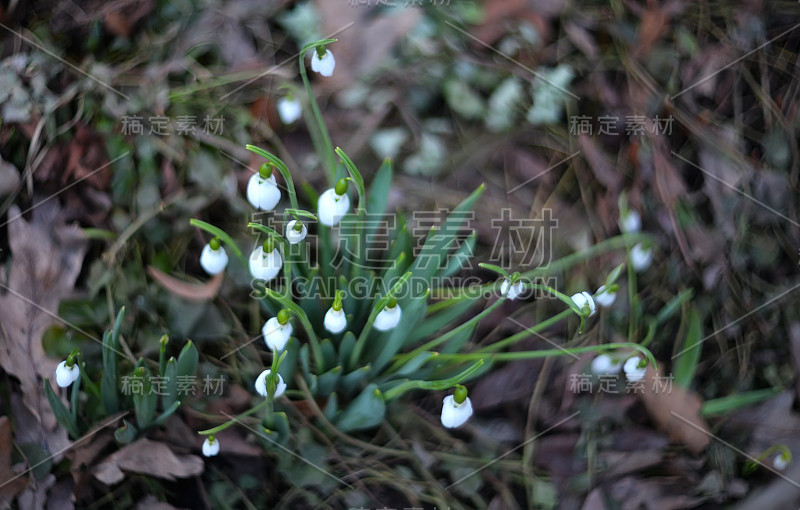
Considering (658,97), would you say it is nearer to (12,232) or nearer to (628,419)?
(628,419)

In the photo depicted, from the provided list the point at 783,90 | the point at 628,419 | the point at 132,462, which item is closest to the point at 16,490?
the point at 132,462

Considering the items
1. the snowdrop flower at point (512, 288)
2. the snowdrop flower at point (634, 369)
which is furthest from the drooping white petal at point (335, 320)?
the snowdrop flower at point (634, 369)

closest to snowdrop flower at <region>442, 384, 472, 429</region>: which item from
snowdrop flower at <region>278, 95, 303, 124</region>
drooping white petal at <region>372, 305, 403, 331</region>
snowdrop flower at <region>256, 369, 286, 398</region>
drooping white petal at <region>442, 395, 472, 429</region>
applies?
drooping white petal at <region>442, 395, 472, 429</region>

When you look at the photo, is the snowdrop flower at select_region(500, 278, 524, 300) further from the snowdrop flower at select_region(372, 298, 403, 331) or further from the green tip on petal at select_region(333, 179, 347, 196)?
the green tip on petal at select_region(333, 179, 347, 196)

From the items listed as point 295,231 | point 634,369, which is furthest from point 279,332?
point 634,369

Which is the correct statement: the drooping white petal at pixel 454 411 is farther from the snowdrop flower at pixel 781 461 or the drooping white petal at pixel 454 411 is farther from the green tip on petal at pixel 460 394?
the snowdrop flower at pixel 781 461

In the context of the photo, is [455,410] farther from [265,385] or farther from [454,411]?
[265,385]

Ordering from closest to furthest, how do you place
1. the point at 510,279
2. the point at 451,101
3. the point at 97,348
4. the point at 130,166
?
the point at 510,279 < the point at 97,348 < the point at 130,166 < the point at 451,101
